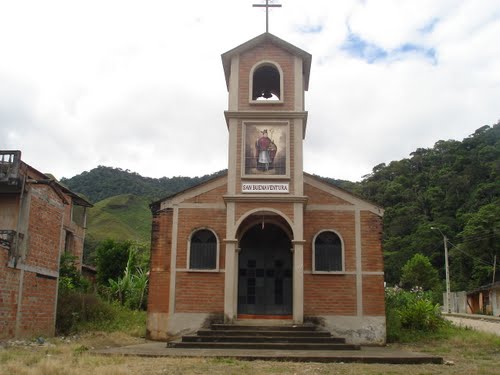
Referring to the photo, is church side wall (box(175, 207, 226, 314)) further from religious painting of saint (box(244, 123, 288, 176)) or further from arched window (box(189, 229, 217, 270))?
religious painting of saint (box(244, 123, 288, 176))

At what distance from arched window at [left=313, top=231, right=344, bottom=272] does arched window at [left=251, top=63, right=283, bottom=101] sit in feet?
16.4

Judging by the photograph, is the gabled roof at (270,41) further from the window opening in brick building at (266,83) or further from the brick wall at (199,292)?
the brick wall at (199,292)

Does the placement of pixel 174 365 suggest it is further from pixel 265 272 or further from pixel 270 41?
pixel 270 41

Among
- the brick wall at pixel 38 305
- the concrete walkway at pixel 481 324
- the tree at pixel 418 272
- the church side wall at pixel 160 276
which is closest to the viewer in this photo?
the brick wall at pixel 38 305

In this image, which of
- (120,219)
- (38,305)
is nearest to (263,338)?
(38,305)

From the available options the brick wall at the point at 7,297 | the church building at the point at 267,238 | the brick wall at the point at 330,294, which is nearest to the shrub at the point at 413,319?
the church building at the point at 267,238

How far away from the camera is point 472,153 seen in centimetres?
6309

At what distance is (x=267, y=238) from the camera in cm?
1930

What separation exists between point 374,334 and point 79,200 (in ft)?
74.5

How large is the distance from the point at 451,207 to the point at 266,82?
43.3 meters

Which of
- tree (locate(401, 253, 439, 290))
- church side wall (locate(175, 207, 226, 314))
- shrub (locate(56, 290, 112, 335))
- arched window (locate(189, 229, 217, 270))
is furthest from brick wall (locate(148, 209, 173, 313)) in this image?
tree (locate(401, 253, 439, 290))

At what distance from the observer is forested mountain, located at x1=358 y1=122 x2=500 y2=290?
4969 cm

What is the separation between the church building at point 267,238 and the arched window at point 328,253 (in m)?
0.03

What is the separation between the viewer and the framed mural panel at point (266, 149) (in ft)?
59.7
